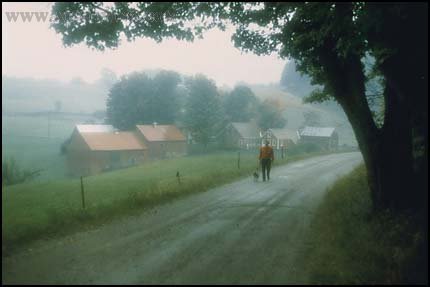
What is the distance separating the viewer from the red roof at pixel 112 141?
46.6 metres

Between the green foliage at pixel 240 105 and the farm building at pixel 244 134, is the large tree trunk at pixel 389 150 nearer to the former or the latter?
the farm building at pixel 244 134

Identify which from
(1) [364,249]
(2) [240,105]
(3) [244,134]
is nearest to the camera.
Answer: (1) [364,249]

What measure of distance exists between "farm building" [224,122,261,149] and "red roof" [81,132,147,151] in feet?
58.0

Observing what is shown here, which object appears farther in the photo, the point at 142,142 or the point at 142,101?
the point at 142,101

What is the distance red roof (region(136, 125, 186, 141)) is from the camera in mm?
54406

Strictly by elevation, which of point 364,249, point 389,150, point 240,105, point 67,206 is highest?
Answer: point 240,105

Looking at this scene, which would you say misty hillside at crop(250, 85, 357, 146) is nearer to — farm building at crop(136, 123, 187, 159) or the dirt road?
farm building at crop(136, 123, 187, 159)

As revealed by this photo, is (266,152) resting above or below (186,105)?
below

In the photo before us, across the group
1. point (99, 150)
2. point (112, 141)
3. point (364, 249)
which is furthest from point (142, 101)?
point (364, 249)

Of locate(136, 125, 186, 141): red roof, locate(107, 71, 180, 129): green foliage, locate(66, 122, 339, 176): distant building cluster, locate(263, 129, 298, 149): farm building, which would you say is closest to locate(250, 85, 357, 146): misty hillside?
→ locate(66, 122, 339, 176): distant building cluster

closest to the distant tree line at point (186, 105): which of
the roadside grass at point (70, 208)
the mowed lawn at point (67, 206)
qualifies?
the mowed lawn at point (67, 206)

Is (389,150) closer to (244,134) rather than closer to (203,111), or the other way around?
(203,111)

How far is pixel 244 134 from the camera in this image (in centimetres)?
6562

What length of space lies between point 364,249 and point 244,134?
58.6m
